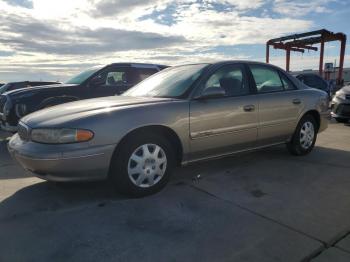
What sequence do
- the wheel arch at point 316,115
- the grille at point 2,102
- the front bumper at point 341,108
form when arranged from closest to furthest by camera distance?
the wheel arch at point 316,115 < the grille at point 2,102 < the front bumper at point 341,108

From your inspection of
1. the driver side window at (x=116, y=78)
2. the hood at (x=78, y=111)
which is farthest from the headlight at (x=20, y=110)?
the hood at (x=78, y=111)

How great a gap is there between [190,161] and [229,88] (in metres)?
1.13

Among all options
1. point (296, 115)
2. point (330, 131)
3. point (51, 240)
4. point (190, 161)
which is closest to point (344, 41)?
point (330, 131)

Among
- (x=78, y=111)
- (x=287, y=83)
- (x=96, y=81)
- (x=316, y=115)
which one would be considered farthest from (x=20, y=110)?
(x=316, y=115)

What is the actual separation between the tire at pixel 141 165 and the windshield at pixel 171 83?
28.3 inches

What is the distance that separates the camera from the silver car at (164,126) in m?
3.54

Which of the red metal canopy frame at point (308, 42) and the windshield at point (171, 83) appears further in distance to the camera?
the red metal canopy frame at point (308, 42)

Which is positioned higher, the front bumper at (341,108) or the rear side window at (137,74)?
the rear side window at (137,74)

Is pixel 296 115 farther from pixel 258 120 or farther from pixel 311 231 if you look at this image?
pixel 311 231

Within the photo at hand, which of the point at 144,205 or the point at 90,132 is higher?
the point at 90,132

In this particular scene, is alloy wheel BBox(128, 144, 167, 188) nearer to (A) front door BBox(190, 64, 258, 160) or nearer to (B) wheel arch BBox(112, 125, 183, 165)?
(B) wheel arch BBox(112, 125, 183, 165)

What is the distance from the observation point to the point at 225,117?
14.6ft

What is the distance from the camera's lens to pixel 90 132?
11.5ft

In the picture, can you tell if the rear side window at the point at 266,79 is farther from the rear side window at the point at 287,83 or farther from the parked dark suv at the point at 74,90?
the parked dark suv at the point at 74,90
